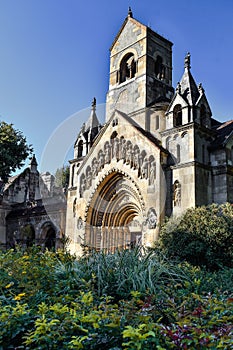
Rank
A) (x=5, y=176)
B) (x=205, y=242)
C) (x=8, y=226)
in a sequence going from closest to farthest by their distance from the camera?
(x=205, y=242)
(x=5, y=176)
(x=8, y=226)

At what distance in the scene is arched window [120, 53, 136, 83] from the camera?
22.3 meters

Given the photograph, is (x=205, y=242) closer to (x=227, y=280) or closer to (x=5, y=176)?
(x=227, y=280)

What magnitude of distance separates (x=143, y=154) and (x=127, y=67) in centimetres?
819

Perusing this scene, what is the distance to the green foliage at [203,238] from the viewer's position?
12.3 meters

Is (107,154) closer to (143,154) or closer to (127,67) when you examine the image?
(143,154)

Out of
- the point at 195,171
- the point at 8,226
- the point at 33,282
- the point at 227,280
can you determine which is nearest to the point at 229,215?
the point at 195,171

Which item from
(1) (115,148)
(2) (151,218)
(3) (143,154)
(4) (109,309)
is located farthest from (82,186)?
(4) (109,309)

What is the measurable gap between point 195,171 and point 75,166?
32.1ft

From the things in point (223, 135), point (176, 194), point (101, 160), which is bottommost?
point (176, 194)

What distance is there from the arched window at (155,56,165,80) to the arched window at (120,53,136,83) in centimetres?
143

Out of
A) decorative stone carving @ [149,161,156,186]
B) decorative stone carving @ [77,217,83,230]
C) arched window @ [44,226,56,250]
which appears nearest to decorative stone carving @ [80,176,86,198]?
decorative stone carving @ [77,217,83,230]

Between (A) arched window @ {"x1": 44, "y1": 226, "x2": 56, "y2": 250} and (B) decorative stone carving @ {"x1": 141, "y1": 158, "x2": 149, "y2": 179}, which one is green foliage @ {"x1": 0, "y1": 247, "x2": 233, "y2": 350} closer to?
(B) decorative stone carving @ {"x1": 141, "y1": 158, "x2": 149, "y2": 179}

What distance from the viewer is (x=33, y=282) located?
19.6ft

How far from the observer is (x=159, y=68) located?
73.2 ft
